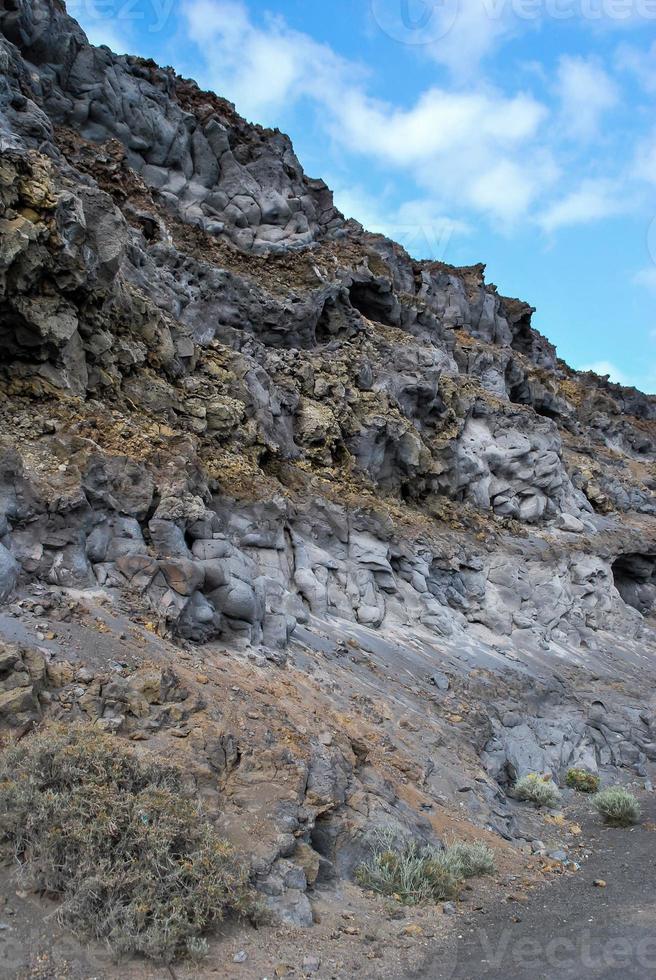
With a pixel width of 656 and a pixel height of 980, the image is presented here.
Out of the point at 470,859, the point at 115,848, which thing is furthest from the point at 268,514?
the point at 115,848

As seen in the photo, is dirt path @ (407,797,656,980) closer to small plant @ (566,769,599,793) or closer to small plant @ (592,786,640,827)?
small plant @ (592,786,640,827)

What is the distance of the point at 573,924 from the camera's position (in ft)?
22.2

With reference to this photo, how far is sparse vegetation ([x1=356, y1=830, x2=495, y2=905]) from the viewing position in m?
7.02

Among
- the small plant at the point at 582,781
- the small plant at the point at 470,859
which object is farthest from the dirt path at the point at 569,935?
the small plant at the point at 582,781

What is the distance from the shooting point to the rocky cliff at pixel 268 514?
27.4 ft

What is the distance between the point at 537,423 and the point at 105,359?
21.7 m

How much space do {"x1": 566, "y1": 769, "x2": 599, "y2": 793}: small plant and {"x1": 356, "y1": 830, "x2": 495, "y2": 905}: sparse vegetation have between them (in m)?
6.58

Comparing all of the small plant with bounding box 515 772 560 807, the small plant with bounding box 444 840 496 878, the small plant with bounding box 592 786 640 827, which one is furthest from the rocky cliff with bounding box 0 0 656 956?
the small plant with bounding box 592 786 640 827

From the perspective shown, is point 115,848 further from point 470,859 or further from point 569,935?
point 470,859

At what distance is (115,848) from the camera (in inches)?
218

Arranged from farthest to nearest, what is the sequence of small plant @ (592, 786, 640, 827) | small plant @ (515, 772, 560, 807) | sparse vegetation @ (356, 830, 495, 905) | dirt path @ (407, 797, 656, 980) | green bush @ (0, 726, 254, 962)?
small plant @ (515, 772, 560, 807) < small plant @ (592, 786, 640, 827) < sparse vegetation @ (356, 830, 495, 905) < dirt path @ (407, 797, 656, 980) < green bush @ (0, 726, 254, 962)

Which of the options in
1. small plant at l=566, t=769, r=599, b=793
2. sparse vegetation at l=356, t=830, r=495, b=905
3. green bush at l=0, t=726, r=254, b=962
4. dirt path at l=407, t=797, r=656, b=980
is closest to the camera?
green bush at l=0, t=726, r=254, b=962

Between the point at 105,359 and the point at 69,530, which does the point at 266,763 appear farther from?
the point at 105,359

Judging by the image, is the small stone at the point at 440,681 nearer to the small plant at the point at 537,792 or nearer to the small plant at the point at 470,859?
the small plant at the point at 537,792
